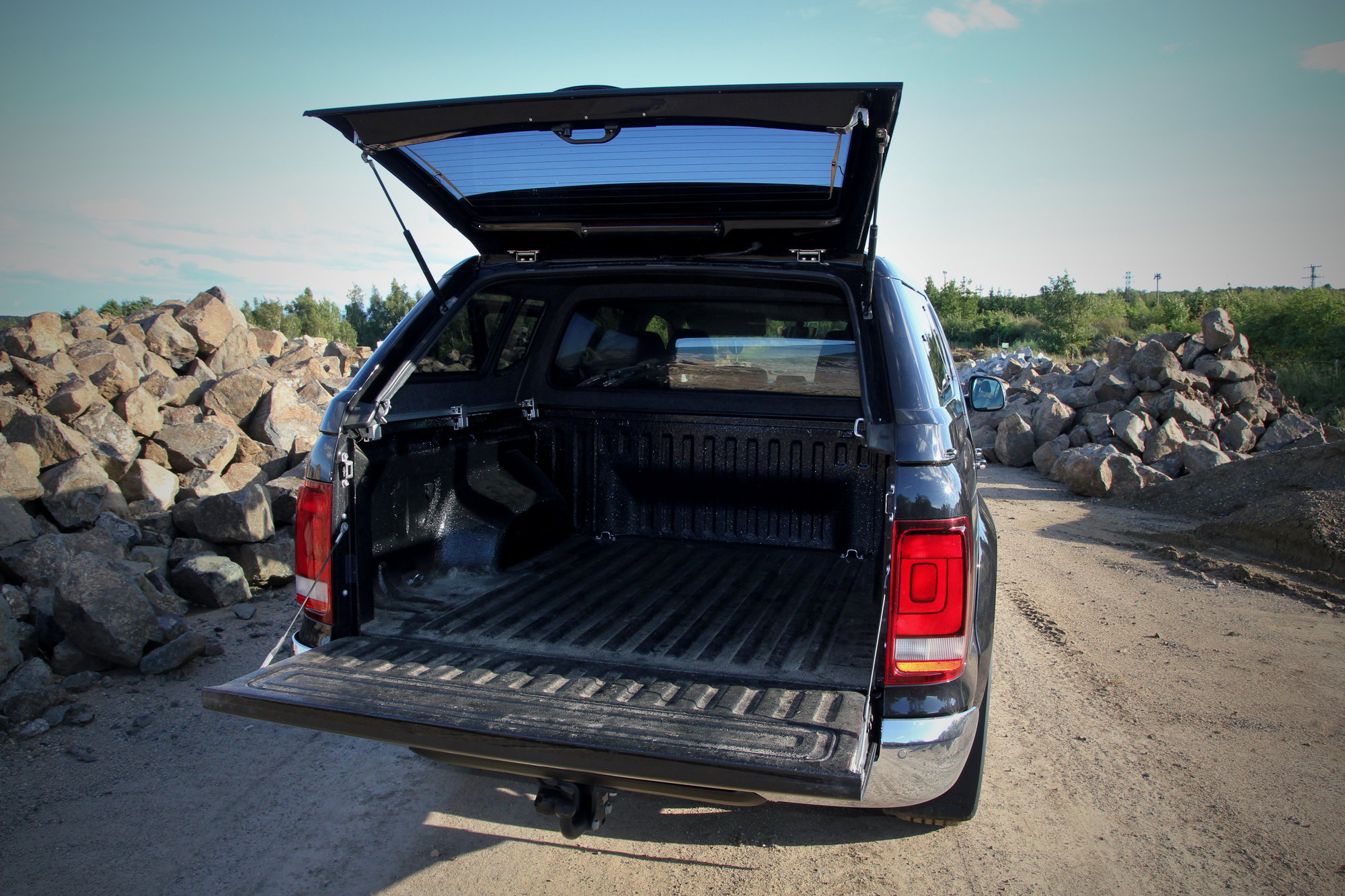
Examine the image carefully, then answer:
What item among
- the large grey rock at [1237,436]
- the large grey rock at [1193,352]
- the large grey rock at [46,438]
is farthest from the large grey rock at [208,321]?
the large grey rock at [1193,352]

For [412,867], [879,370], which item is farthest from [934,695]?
[412,867]

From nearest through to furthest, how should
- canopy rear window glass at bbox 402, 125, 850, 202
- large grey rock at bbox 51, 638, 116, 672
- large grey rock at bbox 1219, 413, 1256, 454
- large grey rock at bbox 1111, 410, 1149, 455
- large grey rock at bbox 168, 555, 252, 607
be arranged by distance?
canopy rear window glass at bbox 402, 125, 850, 202, large grey rock at bbox 51, 638, 116, 672, large grey rock at bbox 168, 555, 252, 607, large grey rock at bbox 1111, 410, 1149, 455, large grey rock at bbox 1219, 413, 1256, 454

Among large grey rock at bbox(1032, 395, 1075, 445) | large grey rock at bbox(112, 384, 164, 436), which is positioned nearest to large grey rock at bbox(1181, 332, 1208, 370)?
large grey rock at bbox(1032, 395, 1075, 445)

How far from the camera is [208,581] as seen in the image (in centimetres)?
494

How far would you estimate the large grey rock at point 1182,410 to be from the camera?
37.1 ft

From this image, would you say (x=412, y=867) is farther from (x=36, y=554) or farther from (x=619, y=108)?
(x=36, y=554)

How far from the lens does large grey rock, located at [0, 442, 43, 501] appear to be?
5.33m

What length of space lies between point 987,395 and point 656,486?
5.94ft

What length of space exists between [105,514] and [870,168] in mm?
5641

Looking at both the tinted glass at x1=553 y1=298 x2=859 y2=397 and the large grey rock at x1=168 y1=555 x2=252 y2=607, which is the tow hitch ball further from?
the large grey rock at x1=168 y1=555 x2=252 y2=607

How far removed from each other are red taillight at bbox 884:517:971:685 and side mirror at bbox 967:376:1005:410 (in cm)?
224

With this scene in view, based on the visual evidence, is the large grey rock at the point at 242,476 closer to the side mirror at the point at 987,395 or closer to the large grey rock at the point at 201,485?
the large grey rock at the point at 201,485

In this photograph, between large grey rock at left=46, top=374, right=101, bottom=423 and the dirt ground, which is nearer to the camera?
the dirt ground

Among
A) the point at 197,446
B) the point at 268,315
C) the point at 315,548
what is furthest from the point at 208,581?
the point at 268,315
